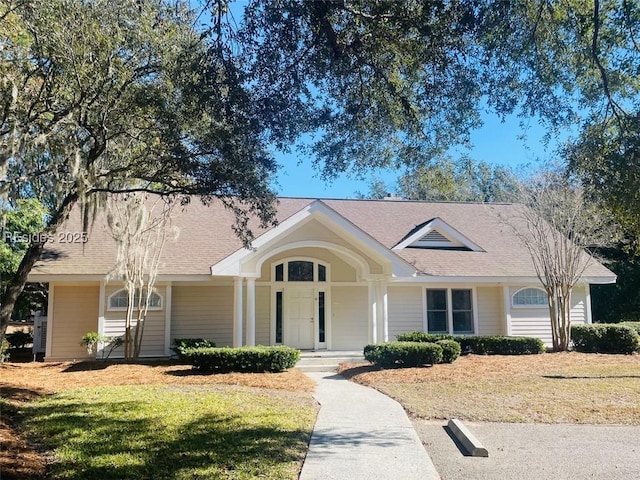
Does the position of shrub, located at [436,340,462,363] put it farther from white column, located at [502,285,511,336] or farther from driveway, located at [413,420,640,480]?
driveway, located at [413,420,640,480]

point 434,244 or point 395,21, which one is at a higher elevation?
point 395,21

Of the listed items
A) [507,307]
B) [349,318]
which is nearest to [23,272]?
[349,318]

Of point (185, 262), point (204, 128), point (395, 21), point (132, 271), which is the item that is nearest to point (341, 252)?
point (185, 262)

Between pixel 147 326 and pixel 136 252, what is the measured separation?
2869 mm

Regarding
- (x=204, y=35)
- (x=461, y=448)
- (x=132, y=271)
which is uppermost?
(x=204, y=35)

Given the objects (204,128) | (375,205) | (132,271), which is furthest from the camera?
(375,205)

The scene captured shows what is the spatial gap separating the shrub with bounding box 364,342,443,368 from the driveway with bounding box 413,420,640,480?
191 inches

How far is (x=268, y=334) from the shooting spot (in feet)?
53.4

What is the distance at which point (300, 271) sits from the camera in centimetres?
1670

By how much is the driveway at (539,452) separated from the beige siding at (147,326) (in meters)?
10.1

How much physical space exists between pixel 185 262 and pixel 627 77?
12.8 m

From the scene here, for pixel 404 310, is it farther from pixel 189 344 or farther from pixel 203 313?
pixel 189 344

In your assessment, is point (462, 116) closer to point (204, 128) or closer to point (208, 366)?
point (204, 128)

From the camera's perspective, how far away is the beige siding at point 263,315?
16234 mm
